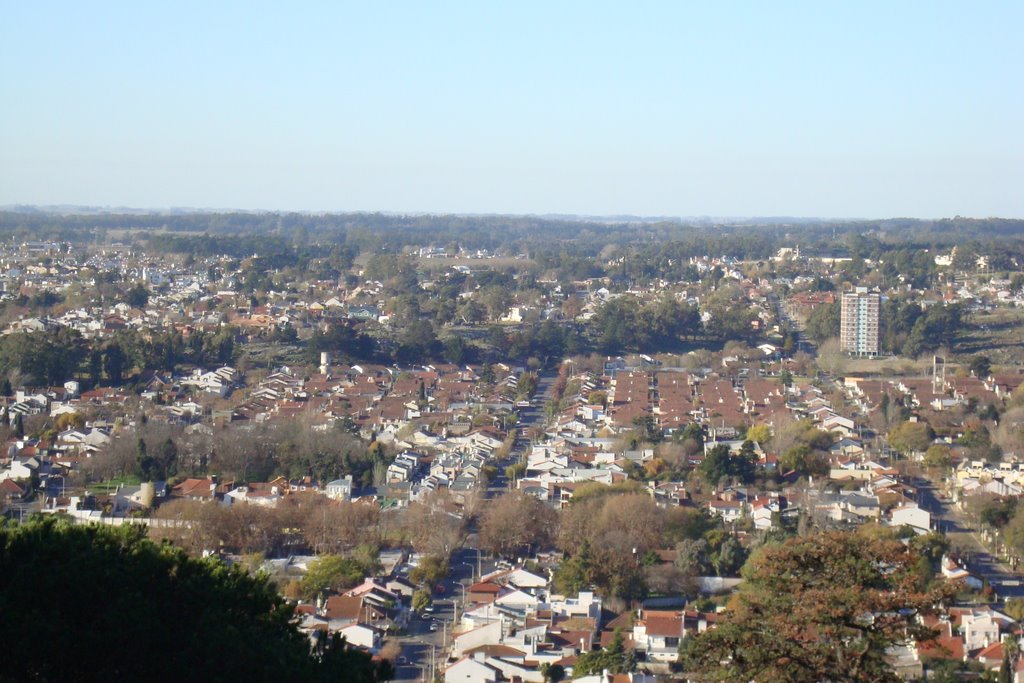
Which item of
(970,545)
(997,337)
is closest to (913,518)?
(970,545)

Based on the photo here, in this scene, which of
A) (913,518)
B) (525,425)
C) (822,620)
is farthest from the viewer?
(525,425)

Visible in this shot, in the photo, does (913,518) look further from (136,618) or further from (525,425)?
(136,618)

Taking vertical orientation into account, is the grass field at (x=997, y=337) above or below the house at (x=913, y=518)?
above

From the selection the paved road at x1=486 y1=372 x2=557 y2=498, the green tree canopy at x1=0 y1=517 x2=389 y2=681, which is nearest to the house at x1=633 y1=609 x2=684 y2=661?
the green tree canopy at x1=0 y1=517 x2=389 y2=681

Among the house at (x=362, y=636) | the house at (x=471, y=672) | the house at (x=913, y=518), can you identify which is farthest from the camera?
the house at (x=913, y=518)

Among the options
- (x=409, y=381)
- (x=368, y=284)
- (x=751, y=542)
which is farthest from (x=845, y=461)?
(x=368, y=284)

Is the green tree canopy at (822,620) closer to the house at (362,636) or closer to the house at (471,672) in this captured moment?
the house at (471,672)

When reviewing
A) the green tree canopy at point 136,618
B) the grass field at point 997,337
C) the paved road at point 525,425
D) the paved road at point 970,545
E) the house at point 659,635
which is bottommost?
the paved road at point 525,425

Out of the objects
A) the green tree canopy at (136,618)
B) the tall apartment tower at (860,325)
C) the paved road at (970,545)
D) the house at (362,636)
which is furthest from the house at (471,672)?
the tall apartment tower at (860,325)
